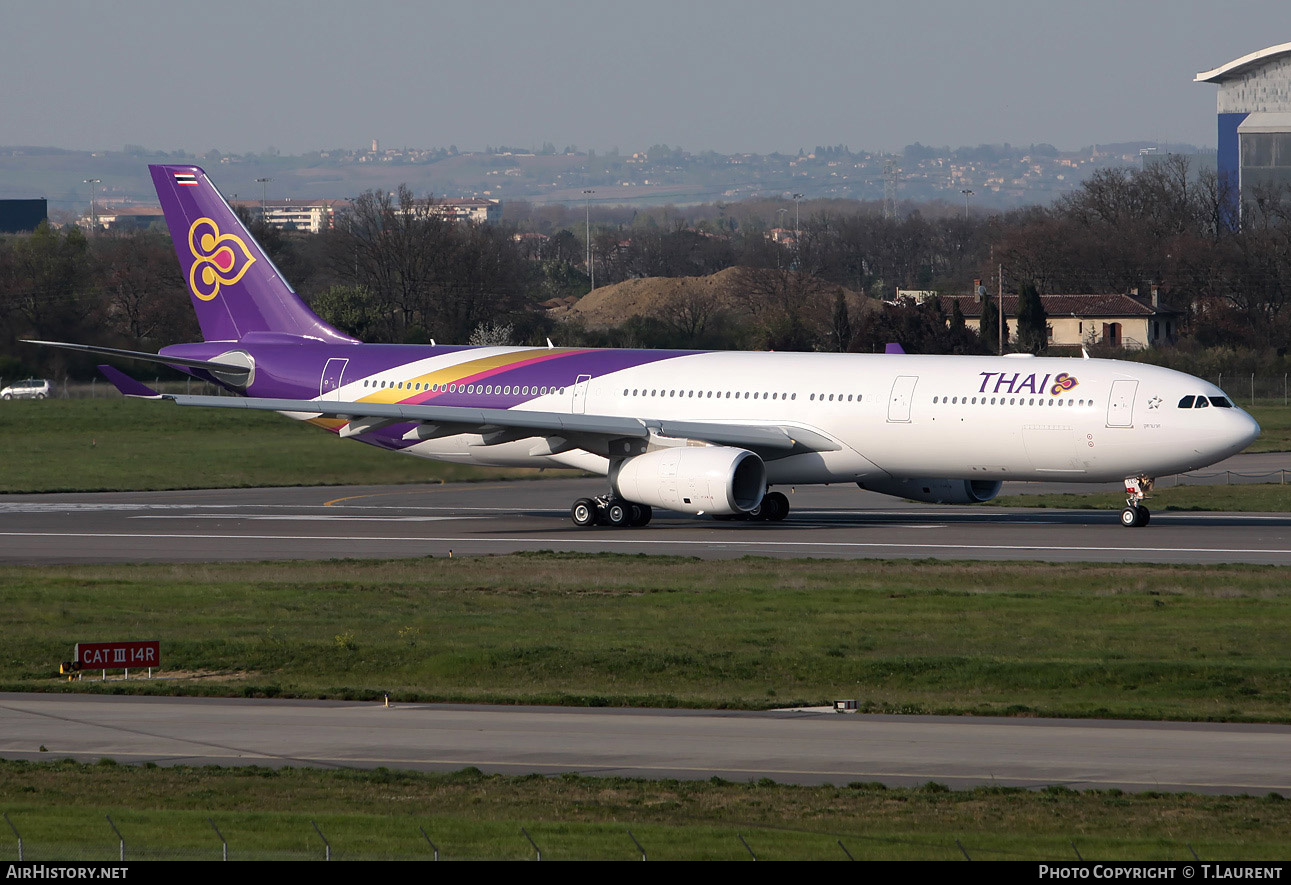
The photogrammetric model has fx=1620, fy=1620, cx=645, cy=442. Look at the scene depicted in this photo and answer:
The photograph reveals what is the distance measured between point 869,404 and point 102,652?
2230 cm

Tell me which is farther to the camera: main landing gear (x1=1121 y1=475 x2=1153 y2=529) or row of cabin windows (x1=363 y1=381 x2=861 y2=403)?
row of cabin windows (x1=363 y1=381 x2=861 y2=403)

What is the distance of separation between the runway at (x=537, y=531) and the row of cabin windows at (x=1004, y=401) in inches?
131

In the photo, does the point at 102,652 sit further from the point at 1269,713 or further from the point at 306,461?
the point at 306,461

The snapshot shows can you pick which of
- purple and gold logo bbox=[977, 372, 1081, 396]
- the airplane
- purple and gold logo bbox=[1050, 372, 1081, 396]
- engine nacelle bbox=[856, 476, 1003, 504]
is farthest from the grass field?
engine nacelle bbox=[856, 476, 1003, 504]

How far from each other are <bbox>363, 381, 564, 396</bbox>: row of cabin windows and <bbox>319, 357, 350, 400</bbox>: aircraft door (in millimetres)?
843

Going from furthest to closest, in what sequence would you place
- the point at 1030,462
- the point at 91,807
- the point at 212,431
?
the point at 212,431
the point at 1030,462
the point at 91,807

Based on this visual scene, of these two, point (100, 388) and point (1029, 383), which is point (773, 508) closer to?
point (1029, 383)

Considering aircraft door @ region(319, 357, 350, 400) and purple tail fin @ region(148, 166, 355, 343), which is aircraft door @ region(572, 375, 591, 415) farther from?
purple tail fin @ region(148, 166, 355, 343)

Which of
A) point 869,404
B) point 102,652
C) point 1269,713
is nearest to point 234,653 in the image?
point 102,652

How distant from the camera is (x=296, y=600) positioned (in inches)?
1171

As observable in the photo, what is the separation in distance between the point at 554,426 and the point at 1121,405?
45.0 ft

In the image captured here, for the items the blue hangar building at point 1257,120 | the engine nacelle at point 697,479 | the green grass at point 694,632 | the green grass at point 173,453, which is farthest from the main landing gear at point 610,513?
the blue hangar building at point 1257,120

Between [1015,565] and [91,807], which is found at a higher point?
[91,807]

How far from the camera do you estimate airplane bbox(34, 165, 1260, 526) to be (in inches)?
1517
